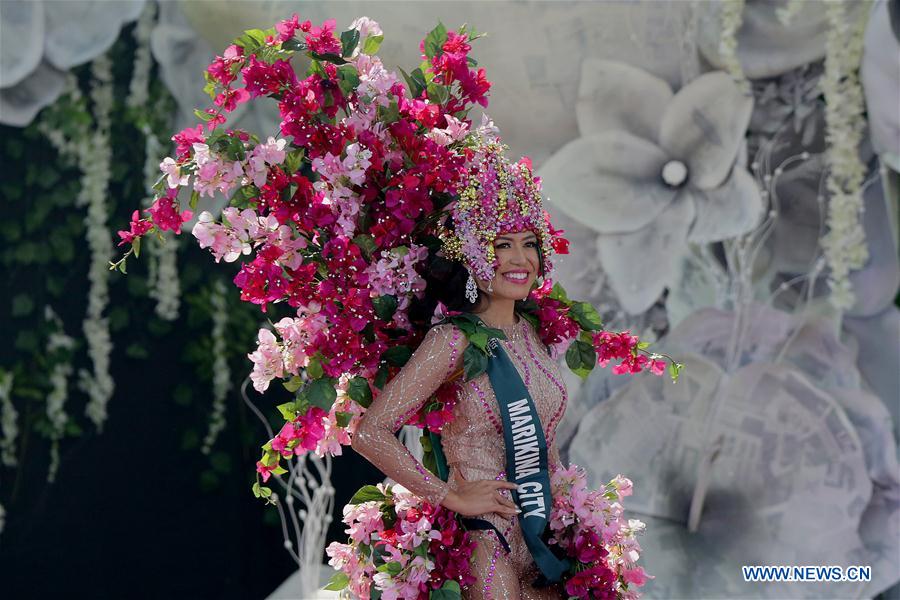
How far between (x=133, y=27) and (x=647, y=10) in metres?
2.16

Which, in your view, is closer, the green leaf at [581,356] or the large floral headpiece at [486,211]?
the large floral headpiece at [486,211]

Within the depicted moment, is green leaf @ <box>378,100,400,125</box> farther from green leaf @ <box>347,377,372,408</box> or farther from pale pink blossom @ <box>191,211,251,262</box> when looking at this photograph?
green leaf @ <box>347,377,372,408</box>

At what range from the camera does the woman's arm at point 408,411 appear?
2217 mm

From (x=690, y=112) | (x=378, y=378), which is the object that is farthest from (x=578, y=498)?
(x=690, y=112)

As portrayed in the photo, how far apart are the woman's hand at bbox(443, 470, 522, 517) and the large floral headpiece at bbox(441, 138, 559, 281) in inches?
17.9

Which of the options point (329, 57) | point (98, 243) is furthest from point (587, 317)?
point (98, 243)

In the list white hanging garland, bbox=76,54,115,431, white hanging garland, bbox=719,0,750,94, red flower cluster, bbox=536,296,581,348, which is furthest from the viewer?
white hanging garland, bbox=719,0,750,94

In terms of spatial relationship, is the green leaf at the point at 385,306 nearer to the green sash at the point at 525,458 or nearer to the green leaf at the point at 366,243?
the green leaf at the point at 366,243

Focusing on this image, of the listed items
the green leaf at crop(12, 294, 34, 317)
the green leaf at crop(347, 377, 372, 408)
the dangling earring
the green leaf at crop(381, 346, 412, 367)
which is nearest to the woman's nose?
the dangling earring

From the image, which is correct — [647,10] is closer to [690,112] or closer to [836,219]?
[690,112]

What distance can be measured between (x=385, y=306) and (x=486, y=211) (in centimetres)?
31

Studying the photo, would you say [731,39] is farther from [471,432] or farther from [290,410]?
[290,410]

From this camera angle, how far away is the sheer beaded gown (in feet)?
7.30

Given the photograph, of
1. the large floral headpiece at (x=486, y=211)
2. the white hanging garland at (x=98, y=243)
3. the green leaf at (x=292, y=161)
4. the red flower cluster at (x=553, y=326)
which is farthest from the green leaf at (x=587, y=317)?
the white hanging garland at (x=98, y=243)
